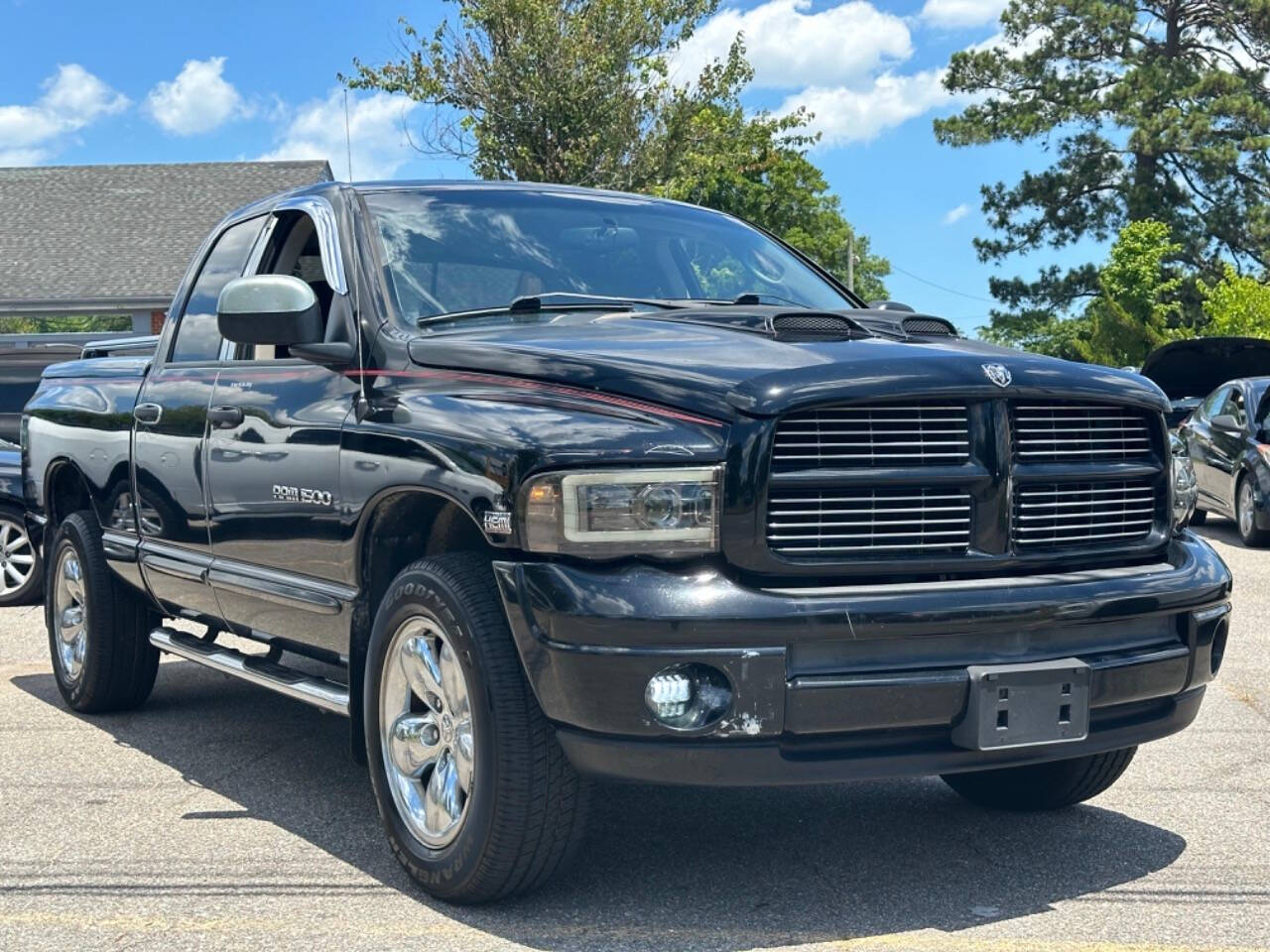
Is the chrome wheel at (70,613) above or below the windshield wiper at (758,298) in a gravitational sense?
below

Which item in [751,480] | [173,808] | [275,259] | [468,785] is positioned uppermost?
[275,259]

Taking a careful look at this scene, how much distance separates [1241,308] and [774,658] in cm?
3477

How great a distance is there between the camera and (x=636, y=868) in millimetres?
4895

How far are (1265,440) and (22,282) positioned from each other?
922 inches

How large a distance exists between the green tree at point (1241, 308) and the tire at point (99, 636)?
31.3 meters

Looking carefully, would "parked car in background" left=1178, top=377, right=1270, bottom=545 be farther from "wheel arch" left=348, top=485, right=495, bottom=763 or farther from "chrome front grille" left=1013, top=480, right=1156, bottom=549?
"wheel arch" left=348, top=485, right=495, bottom=763

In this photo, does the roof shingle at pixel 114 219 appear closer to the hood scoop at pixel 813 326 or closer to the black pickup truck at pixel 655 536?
the black pickup truck at pixel 655 536

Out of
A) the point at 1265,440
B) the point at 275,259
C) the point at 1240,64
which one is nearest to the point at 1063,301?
the point at 1240,64

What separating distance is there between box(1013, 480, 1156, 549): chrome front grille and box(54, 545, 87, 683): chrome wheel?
430 cm

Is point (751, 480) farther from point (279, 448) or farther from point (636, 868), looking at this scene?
point (279, 448)

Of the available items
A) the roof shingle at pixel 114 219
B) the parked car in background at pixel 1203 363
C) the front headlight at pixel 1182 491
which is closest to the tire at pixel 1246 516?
the parked car in background at pixel 1203 363

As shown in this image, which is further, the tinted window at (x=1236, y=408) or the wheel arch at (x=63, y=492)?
the tinted window at (x=1236, y=408)

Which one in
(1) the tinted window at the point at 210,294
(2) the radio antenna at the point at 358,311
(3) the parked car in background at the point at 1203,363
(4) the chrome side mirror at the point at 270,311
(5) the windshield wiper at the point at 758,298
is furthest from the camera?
(3) the parked car in background at the point at 1203,363

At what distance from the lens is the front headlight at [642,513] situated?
410 cm
